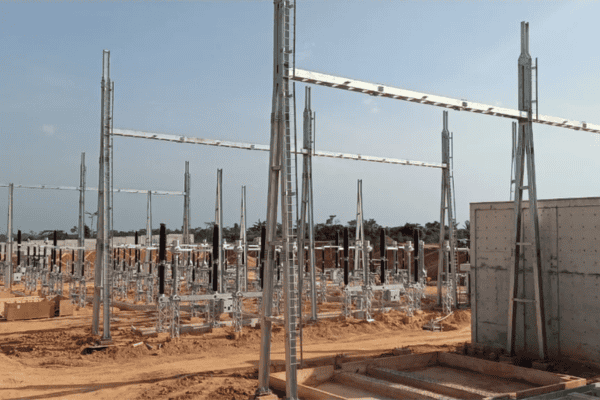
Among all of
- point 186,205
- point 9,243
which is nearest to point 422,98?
point 186,205

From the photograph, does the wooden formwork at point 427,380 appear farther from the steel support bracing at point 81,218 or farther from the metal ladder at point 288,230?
the steel support bracing at point 81,218

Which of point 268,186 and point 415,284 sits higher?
point 268,186

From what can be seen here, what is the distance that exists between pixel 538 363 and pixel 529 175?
12.5 feet

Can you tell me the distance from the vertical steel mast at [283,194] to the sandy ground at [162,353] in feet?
5.62

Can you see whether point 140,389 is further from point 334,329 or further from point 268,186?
point 334,329

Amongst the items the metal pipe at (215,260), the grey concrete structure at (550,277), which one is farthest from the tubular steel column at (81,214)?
the grey concrete structure at (550,277)

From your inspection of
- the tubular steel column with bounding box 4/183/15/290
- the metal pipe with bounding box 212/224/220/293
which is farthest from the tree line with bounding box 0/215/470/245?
the metal pipe with bounding box 212/224/220/293

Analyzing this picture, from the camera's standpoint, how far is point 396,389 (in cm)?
966

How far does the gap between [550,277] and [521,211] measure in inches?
60.0

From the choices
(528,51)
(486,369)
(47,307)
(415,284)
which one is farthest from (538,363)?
A: (47,307)

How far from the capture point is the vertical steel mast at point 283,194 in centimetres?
818

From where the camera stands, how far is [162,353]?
14195 mm

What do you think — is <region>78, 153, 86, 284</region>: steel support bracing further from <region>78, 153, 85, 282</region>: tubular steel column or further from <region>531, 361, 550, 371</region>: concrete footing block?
<region>531, 361, 550, 371</region>: concrete footing block

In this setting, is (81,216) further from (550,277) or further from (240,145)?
(550,277)
